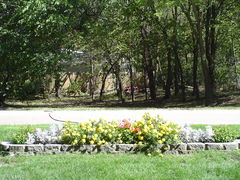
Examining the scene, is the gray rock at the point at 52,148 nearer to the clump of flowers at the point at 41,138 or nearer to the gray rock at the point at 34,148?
the gray rock at the point at 34,148

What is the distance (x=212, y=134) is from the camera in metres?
6.41

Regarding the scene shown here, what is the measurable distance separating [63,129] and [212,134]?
2.96 meters

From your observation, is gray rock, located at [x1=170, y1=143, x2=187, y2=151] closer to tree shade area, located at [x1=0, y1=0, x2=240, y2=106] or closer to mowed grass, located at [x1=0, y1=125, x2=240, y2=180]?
mowed grass, located at [x1=0, y1=125, x2=240, y2=180]

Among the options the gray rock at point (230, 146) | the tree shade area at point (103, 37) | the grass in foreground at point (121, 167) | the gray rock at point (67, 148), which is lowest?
the grass in foreground at point (121, 167)

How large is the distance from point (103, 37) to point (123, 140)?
14902 mm

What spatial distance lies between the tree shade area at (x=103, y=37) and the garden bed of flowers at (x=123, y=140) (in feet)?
30.6

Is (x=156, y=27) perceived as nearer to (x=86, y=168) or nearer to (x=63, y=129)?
(x=63, y=129)

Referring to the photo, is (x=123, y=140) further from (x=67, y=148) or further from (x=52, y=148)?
(x=52, y=148)

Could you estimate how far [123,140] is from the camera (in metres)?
6.25

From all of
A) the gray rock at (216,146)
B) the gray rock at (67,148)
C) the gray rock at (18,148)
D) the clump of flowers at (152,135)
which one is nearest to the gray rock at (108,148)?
the clump of flowers at (152,135)

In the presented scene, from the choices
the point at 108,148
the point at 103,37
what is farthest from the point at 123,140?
the point at 103,37

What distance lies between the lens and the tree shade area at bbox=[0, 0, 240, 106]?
1652 centimetres

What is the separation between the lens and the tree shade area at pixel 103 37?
16.5 meters

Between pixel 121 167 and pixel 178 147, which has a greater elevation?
pixel 178 147
